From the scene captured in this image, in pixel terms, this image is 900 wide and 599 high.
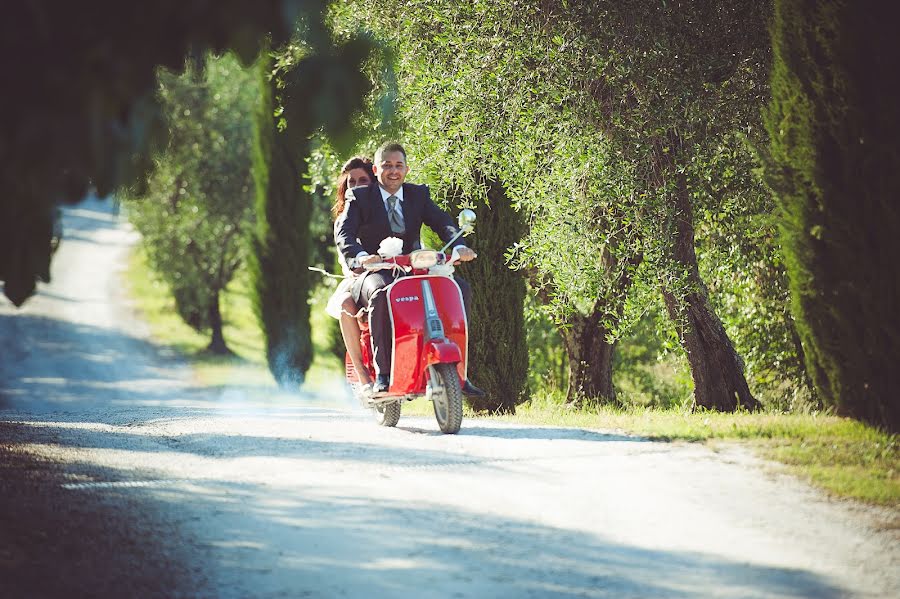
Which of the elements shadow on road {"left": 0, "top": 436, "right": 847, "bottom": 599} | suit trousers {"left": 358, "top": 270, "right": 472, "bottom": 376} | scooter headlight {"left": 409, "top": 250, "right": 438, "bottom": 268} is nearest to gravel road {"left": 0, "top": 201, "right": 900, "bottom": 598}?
shadow on road {"left": 0, "top": 436, "right": 847, "bottom": 599}

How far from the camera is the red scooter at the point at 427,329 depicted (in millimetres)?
7324

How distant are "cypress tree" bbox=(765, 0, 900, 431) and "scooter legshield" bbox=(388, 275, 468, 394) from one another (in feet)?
7.34

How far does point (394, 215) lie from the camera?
26.2 ft

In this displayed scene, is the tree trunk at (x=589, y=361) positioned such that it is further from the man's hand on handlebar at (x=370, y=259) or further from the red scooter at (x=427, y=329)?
the man's hand on handlebar at (x=370, y=259)

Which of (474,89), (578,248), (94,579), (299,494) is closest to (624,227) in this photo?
(578,248)

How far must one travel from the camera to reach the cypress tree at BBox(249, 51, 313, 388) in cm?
2219

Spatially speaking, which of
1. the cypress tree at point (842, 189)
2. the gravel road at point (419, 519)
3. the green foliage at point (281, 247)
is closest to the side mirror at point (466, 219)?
the gravel road at point (419, 519)

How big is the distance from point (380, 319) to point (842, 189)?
317cm

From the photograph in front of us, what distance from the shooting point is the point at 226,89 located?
27828 mm

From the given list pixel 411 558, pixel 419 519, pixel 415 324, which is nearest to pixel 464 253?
pixel 415 324

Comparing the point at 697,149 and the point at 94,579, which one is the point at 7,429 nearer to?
the point at 94,579

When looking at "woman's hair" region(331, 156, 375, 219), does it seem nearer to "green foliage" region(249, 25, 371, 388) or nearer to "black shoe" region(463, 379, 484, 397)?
"black shoe" region(463, 379, 484, 397)

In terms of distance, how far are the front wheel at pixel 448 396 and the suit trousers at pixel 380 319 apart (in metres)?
0.45

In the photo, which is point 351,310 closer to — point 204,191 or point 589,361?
point 589,361
